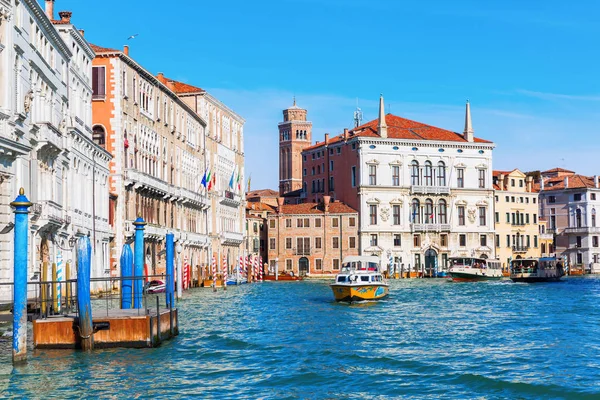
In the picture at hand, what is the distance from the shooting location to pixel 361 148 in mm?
75062

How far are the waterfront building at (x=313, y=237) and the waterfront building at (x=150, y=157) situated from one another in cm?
1488

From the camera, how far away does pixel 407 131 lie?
7850 centimetres

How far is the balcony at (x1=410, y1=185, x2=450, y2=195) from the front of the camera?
7694 centimetres

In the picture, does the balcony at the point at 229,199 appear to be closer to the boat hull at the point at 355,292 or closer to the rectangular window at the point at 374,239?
the rectangular window at the point at 374,239

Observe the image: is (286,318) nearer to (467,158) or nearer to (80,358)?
(80,358)

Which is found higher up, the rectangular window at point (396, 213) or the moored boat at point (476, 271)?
the rectangular window at point (396, 213)

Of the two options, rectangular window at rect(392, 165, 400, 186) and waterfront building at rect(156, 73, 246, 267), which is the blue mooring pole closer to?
waterfront building at rect(156, 73, 246, 267)

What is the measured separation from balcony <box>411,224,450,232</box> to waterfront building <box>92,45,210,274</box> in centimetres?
2124

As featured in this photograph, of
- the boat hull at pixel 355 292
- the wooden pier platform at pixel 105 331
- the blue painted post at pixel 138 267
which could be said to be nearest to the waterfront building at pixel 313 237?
the boat hull at pixel 355 292

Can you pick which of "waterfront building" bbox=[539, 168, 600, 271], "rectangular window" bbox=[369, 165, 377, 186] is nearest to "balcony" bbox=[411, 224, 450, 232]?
"rectangular window" bbox=[369, 165, 377, 186]

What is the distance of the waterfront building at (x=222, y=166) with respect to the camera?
62094 millimetres

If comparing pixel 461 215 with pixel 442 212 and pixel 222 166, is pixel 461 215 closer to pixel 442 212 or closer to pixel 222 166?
pixel 442 212

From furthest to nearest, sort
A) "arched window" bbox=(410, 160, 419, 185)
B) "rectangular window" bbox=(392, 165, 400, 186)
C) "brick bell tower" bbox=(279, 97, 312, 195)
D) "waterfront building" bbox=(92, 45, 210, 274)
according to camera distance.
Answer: "brick bell tower" bbox=(279, 97, 312, 195) < "arched window" bbox=(410, 160, 419, 185) < "rectangular window" bbox=(392, 165, 400, 186) < "waterfront building" bbox=(92, 45, 210, 274)

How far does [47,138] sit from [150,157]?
833 inches
